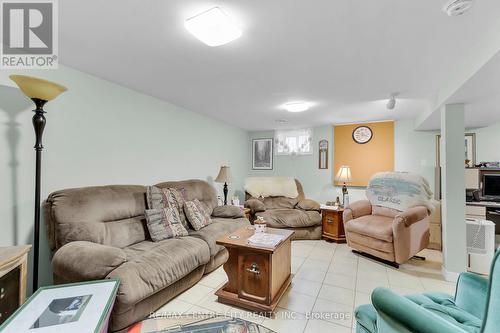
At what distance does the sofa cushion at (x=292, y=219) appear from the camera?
3.76 metres

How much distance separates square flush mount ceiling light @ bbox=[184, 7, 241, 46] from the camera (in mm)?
1392

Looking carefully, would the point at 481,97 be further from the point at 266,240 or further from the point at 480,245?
the point at 266,240

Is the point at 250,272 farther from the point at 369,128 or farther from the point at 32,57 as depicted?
the point at 369,128

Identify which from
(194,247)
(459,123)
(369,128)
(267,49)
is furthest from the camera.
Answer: (369,128)

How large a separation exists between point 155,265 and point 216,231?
0.95 m

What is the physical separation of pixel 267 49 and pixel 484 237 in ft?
10.9

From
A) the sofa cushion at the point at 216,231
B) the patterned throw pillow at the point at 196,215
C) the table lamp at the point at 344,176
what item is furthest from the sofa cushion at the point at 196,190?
the table lamp at the point at 344,176

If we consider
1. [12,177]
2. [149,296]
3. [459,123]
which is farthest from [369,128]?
[12,177]

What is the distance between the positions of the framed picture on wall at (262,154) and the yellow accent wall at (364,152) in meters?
1.45

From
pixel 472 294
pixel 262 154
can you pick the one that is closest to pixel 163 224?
pixel 472 294

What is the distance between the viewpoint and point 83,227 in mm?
1903

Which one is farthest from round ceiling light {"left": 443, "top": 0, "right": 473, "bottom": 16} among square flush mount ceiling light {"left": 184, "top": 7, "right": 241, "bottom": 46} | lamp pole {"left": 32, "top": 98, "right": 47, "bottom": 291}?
lamp pole {"left": 32, "top": 98, "right": 47, "bottom": 291}

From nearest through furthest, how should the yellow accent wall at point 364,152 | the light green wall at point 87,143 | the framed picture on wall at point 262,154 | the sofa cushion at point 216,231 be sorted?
the light green wall at point 87,143
the sofa cushion at point 216,231
the yellow accent wall at point 364,152
the framed picture on wall at point 262,154

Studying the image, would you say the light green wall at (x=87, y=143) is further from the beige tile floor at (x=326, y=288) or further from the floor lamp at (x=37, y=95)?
the beige tile floor at (x=326, y=288)
